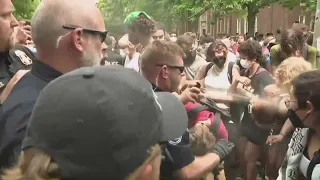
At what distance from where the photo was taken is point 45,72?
7.41 ft

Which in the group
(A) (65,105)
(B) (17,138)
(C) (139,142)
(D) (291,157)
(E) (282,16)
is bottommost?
(E) (282,16)

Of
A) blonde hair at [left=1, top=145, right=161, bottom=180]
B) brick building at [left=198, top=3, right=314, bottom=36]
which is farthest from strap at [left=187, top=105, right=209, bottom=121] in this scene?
brick building at [left=198, top=3, right=314, bottom=36]

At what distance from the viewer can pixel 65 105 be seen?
147 cm

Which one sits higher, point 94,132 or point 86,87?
point 86,87

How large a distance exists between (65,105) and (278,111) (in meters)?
3.39

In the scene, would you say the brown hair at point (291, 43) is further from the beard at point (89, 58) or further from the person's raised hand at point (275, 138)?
the beard at point (89, 58)

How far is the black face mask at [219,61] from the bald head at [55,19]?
4.40 m

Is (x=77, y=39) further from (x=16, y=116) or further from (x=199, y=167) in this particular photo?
(x=199, y=167)

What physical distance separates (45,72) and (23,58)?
1.42 m

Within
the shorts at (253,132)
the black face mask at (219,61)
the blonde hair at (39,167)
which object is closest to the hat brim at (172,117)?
the blonde hair at (39,167)

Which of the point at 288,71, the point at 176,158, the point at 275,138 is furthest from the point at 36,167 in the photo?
the point at 275,138

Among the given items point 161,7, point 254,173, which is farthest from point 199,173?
point 161,7

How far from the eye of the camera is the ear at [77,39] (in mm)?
2290

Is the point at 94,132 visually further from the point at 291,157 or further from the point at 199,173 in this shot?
the point at 291,157
